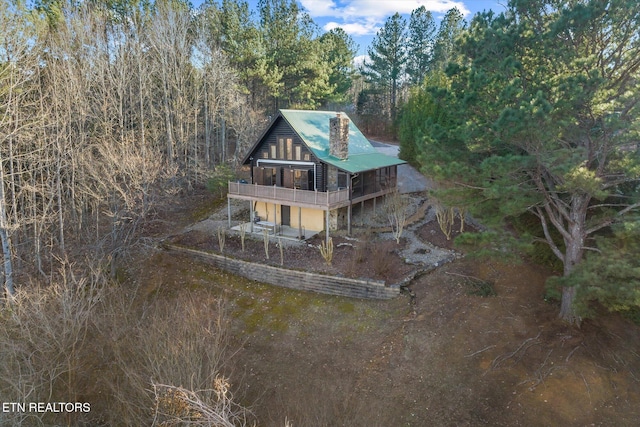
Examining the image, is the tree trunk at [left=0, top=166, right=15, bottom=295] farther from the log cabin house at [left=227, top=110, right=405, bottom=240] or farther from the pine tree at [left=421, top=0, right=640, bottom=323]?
the pine tree at [left=421, top=0, right=640, bottom=323]

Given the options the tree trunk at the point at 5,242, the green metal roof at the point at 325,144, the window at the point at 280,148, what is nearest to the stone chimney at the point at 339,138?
the green metal roof at the point at 325,144

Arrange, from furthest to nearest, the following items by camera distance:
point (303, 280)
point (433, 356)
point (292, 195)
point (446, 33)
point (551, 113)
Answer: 1. point (446, 33)
2. point (292, 195)
3. point (303, 280)
4. point (433, 356)
5. point (551, 113)

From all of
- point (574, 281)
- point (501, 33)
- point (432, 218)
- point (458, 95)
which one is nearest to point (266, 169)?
point (432, 218)

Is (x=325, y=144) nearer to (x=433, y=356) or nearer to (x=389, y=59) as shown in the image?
(x=433, y=356)

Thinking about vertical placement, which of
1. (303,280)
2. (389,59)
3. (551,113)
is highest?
(389,59)

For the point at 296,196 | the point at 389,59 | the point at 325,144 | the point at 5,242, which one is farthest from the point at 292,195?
the point at 389,59

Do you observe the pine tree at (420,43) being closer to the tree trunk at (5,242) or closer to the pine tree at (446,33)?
the pine tree at (446,33)
